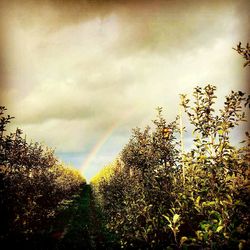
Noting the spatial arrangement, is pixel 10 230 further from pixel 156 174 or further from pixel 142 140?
pixel 142 140

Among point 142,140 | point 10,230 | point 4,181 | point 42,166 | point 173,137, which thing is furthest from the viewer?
point 42,166

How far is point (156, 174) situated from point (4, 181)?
5.22 meters

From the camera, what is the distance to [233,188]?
5.68 meters

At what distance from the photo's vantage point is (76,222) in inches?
749

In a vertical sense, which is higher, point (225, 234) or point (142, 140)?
point (142, 140)

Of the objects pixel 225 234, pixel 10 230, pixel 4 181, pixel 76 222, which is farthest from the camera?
pixel 76 222

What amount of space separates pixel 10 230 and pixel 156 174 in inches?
213

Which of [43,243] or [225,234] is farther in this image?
[43,243]

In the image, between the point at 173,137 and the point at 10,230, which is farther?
the point at 173,137

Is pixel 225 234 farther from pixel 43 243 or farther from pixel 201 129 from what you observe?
pixel 43 243

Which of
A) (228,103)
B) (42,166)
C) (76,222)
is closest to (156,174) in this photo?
(228,103)

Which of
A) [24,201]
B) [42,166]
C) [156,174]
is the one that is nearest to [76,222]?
[42,166]

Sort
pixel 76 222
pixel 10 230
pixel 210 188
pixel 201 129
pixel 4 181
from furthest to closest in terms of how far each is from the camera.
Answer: pixel 76 222
pixel 4 181
pixel 10 230
pixel 201 129
pixel 210 188

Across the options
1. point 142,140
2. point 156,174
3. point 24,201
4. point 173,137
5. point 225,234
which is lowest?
point 225,234
